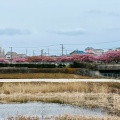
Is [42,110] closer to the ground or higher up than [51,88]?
closer to the ground

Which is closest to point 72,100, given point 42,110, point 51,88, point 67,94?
point 67,94

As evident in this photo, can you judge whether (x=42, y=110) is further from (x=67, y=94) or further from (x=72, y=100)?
(x=67, y=94)

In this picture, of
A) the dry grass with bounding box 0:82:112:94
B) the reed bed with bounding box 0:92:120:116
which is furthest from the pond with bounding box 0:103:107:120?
the dry grass with bounding box 0:82:112:94

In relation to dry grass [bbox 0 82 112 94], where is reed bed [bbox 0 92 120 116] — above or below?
below

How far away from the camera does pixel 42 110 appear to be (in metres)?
19.0

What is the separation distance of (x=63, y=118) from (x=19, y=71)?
36501mm

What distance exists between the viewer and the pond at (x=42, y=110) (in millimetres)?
17469

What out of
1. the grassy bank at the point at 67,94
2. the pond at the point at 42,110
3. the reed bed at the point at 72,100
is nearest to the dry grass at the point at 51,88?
the grassy bank at the point at 67,94

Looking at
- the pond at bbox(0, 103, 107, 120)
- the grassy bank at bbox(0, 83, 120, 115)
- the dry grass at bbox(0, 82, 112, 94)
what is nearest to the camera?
the pond at bbox(0, 103, 107, 120)

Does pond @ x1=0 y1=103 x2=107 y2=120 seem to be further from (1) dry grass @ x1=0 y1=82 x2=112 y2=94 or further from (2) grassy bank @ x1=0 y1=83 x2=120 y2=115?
(1) dry grass @ x1=0 y1=82 x2=112 y2=94

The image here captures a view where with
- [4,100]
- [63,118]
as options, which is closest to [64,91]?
[4,100]

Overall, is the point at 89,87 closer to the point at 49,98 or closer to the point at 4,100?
the point at 49,98

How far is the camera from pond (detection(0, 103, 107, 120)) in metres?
17.5

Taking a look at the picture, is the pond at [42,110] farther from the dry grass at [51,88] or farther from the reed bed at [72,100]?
the dry grass at [51,88]
